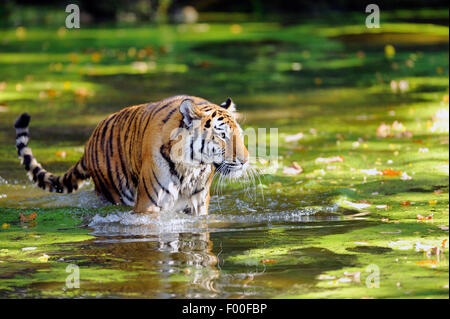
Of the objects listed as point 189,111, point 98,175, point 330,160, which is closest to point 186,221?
point 189,111

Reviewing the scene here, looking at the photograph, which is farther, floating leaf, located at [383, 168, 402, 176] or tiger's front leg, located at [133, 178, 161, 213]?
floating leaf, located at [383, 168, 402, 176]

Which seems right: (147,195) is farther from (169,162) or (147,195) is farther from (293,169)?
(293,169)

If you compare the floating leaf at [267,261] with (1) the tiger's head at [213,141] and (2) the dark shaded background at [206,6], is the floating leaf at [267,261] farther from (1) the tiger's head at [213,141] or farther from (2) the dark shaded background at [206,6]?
(2) the dark shaded background at [206,6]

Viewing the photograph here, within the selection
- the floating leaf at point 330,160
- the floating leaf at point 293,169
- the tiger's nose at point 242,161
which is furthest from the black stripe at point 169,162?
the floating leaf at point 330,160

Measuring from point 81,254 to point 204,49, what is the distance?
15.4m

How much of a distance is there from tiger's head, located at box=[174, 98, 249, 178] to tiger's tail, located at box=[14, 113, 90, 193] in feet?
5.28

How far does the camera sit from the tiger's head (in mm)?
6866

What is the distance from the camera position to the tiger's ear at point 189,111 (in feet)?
22.4

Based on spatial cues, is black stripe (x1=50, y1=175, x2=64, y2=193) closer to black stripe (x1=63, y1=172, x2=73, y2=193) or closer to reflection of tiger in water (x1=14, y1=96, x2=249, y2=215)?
black stripe (x1=63, y1=172, x2=73, y2=193)

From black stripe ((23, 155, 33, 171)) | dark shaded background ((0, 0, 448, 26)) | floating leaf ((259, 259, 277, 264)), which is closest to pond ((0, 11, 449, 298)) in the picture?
floating leaf ((259, 259, 277, 264))
